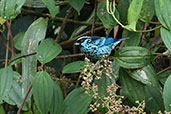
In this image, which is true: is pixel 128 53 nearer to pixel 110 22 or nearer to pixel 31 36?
pixel 110 22

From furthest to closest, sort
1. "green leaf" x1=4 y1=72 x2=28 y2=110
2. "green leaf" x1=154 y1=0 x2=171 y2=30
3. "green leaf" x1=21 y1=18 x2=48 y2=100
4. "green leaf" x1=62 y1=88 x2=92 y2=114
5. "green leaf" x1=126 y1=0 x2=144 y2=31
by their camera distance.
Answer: "green leaf" x1=4 y1=72 x2=28 y2=110 < "green leaf" x1=21 y1=18 x2=48 y2=100 < "green leaf" x1=62 y1=88 x2=92 y2=114 < "green leaf" x1=154 y1=0 x2=171 y2=30 < "green leaf" x1=126 y1=0 x2=144 y2=31

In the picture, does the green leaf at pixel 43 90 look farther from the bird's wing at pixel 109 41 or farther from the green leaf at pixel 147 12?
the green leaf at pixel 147 12

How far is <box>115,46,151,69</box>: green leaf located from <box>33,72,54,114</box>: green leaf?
0.91 ft

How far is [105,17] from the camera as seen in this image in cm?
120

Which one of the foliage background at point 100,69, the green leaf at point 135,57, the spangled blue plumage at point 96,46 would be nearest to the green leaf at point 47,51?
the foliage background at point 100,69

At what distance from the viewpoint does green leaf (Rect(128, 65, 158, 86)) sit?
119 cm

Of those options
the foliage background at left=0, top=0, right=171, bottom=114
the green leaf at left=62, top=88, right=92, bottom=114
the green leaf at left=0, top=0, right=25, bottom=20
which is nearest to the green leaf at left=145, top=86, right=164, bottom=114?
the foliage background at left=0, top=0, right=171, bottom=114

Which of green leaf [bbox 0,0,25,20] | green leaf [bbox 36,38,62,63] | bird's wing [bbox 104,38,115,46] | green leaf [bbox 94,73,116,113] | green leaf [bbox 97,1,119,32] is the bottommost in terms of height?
green leaf [bbox 94,73,116,113]

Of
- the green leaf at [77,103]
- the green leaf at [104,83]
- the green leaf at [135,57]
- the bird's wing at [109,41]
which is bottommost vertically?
the green leaf at [77,103]

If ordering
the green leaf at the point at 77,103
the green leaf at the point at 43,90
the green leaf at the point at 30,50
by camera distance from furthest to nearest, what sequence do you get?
the green leaf at the point at 30,50
the green leaf at the point at 77,103
the green leaf at the point at 43,90

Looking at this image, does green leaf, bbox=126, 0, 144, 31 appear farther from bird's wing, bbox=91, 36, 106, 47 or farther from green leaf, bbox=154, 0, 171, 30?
bird's wing, bbox=91, 36, 106, 47

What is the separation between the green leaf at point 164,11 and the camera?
959 mm

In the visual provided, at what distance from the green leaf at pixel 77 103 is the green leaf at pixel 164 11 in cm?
42

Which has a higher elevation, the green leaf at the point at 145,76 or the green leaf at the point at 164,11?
the green leaf at the point at 164,11
